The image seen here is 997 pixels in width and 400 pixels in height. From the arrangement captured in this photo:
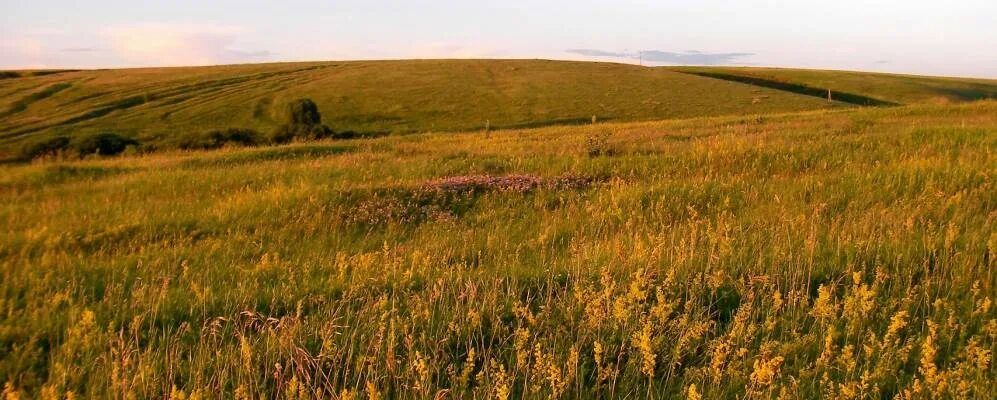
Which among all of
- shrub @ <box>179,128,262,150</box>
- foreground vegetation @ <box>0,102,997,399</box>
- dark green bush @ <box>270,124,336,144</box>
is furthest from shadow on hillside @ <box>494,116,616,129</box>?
foreground vegetation @ <box>0,102,997,399</box>

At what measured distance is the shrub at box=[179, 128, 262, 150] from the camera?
32312 mm

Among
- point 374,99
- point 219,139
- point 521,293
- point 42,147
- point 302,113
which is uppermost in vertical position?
point 374,99

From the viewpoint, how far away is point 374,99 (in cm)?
5547

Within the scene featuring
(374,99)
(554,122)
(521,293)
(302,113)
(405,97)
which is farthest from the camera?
(405,97)

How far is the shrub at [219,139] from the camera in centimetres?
3231

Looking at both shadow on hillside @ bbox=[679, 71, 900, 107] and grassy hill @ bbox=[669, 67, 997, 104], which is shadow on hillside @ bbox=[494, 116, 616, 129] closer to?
shadow on hillside @ bbox=[679, 71, 900, 107]

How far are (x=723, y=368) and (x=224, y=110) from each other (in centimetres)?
5489

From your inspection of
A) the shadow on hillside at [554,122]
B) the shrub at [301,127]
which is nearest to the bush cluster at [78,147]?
the shrub at [301,127]

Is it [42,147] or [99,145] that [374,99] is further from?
[99,145]

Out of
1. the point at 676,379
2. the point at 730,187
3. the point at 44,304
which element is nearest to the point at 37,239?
the point at 44,304

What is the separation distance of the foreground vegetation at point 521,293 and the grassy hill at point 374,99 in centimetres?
3770

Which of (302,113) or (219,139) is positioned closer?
(219,139)

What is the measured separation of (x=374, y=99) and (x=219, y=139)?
23119 mm

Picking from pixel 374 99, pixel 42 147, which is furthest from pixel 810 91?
pixel 42 147
